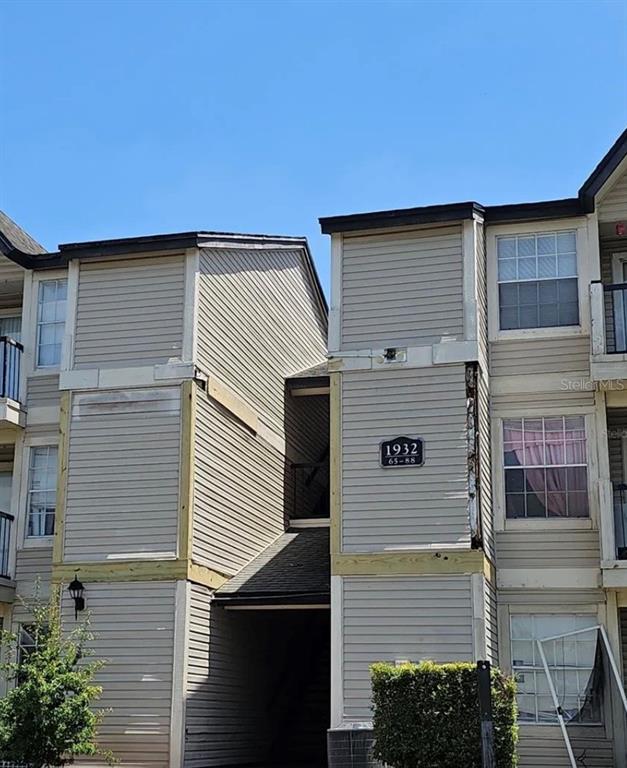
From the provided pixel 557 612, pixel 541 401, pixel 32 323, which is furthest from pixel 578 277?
pixel 32 323

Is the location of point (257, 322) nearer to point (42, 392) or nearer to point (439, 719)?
point (42, 392)

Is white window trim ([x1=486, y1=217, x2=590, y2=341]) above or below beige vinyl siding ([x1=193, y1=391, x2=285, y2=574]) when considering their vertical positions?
above

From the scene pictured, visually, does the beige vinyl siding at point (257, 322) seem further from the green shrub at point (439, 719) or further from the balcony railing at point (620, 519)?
the green shrub at point (439, 719)

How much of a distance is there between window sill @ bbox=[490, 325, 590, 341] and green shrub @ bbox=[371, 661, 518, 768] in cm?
594

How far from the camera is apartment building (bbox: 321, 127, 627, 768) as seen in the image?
14.8m

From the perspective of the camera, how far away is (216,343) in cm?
1700

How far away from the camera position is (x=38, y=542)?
56.6 ft

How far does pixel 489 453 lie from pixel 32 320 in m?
7.71

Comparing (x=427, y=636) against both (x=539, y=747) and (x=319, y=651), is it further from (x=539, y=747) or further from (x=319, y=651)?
(x=319, y=651)

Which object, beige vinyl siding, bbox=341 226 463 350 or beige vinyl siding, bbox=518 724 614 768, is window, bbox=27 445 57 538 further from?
beige vinyl siding, bbox=518 724 614 768

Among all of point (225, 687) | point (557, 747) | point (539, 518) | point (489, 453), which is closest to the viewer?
point (557, 747)

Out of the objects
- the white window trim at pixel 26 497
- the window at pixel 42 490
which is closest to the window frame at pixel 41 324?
the white window trim at pixel 26 497

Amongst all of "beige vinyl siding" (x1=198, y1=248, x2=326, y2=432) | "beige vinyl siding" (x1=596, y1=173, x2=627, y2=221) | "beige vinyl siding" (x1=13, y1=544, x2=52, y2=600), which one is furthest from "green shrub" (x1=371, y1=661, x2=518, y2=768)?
"beige vinyl siding" (x1=596, y1=173, x2=627, y2=221)

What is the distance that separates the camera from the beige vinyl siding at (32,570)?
17.0 metres
